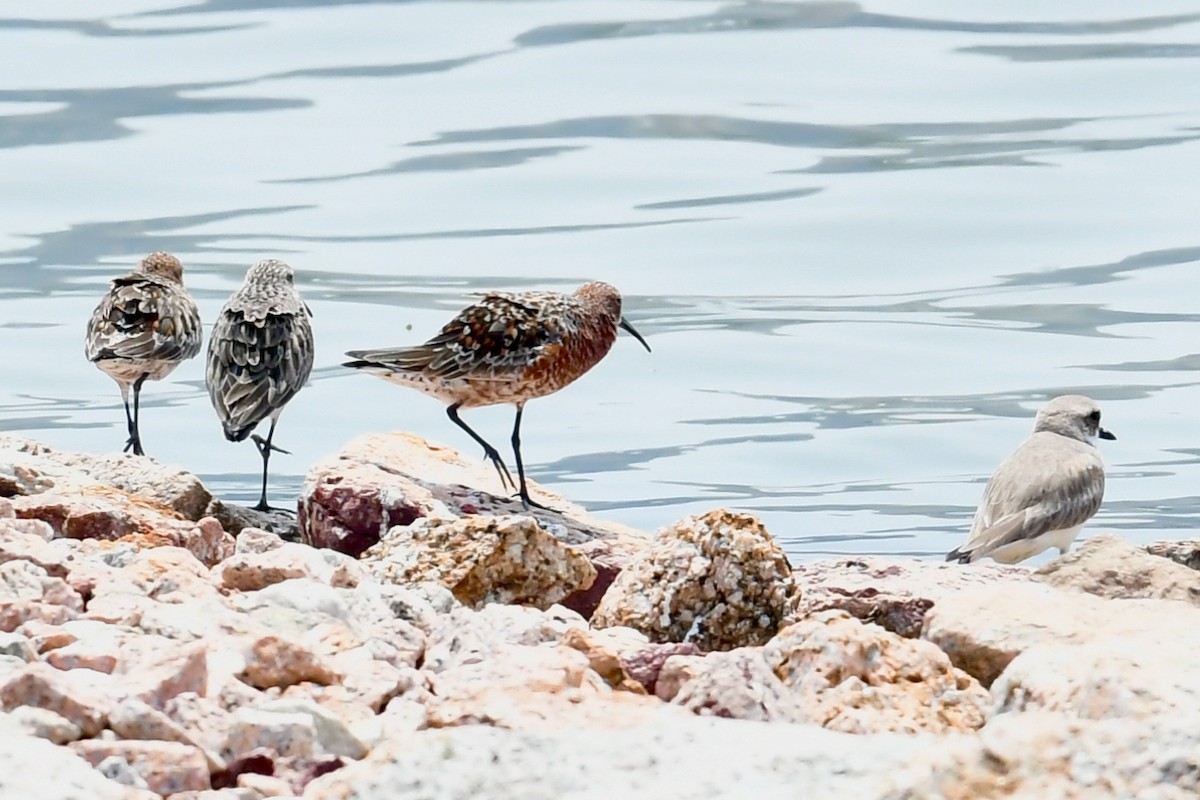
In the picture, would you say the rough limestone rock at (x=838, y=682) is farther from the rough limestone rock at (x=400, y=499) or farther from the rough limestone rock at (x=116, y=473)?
the rough limestone rock at (x=116, y=473)

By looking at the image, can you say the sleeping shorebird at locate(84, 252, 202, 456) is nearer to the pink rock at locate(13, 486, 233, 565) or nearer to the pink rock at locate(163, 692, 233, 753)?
the pink rock at locate(13, 486, 233, 565)

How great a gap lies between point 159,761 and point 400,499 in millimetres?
3998

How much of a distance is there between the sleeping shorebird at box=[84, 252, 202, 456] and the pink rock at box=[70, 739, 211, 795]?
7072 millimetres

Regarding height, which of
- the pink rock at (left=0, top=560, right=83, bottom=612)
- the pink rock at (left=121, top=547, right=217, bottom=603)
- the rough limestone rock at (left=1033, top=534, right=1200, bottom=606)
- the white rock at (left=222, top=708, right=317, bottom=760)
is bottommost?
the rough limestone rock at (left=1033, top=534, right=1200, bottom=606)

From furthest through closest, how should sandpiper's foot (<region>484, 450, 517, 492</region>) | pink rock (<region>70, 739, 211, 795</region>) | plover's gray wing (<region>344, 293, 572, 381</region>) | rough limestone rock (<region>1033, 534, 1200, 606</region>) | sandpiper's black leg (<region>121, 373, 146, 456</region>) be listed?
sandpiper's black leg (<region>121, 373, 146, 456</region>) → plover's gray wing (<region>344, 293, 572, 381</region>) → sandpiper's foot (<region>484, 450, 517, 492</region>) → rough limestone rock (<region>1033, 534, 1200, 606</region>) → pink rock (<region>70, 739, 211, 795</region>)

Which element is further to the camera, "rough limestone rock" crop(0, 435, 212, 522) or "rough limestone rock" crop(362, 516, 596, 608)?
"rough limestone rock" crop(0, 435, 212, 522)

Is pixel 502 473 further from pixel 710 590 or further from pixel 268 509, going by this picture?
pixel 710 590

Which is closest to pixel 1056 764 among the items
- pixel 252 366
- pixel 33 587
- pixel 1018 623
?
pixel 1018 623

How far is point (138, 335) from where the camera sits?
429 inches

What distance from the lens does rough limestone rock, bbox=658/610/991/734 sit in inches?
159

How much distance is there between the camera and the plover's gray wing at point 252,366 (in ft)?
31.8

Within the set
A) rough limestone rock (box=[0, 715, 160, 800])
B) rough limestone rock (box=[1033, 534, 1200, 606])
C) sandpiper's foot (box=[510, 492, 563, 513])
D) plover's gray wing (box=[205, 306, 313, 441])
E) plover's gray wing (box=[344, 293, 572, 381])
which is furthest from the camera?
plover's gray wing (box=[205, 306, 313, 441])

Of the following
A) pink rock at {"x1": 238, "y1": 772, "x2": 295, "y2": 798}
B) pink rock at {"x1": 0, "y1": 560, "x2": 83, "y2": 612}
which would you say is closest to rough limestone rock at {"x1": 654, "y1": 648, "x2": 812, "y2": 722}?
pink rock at {"x1": 238, "y1": 772, "x2": 295, "y2": 798}

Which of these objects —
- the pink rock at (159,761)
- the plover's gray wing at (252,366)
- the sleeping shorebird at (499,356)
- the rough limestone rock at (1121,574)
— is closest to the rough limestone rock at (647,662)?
the pink rock at (159,761)
